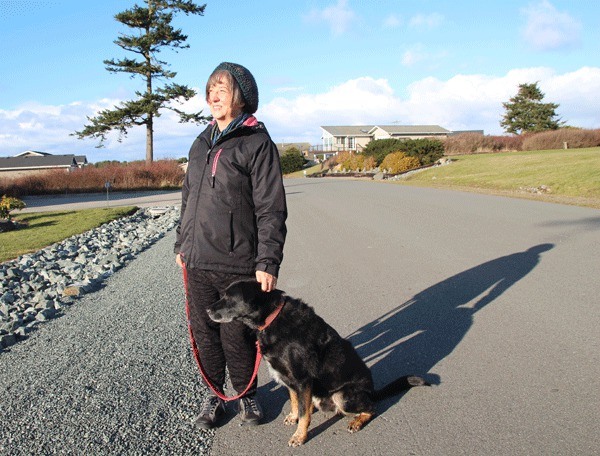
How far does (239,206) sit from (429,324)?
10.1 ft

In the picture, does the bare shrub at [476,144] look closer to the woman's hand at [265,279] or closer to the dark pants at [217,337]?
the dark pants at [217,337]

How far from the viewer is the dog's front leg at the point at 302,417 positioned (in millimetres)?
3385

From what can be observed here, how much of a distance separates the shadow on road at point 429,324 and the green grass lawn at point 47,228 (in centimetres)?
964

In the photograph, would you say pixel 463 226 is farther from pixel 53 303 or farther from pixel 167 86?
pixel 167 86

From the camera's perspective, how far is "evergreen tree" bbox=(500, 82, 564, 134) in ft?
196

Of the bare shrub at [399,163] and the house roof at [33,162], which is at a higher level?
the house roof at [33,162]

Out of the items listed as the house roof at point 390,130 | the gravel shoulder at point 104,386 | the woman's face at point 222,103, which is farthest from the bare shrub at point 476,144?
the woman's face at point 222,103

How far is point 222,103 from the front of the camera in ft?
11.2

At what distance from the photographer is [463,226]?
1285 centimetres

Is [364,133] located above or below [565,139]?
above

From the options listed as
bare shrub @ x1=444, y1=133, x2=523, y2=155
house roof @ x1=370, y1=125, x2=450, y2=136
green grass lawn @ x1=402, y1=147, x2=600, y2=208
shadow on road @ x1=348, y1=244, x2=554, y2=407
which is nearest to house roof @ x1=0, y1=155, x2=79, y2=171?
bare shrub @ x1=444, y1=133, x2=523, y2=155

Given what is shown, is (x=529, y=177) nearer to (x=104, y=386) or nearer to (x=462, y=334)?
(x=462, y=334)

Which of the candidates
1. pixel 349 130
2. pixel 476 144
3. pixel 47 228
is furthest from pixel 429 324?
pixel 349 130

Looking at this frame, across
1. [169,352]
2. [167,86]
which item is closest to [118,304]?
[169,352]
